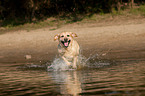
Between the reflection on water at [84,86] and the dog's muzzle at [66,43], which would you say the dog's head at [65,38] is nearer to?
the dog's muzzle at [66,43]

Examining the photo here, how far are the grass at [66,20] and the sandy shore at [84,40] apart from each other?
3.60 feet

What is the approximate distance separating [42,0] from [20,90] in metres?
16.0

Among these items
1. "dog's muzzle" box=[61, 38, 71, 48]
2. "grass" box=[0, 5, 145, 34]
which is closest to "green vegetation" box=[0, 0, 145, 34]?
"grass" box=[0, 5, 145, 34]

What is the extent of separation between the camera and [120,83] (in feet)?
16.7

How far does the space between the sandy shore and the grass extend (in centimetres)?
110

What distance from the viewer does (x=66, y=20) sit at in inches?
747

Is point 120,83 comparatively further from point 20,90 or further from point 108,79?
point 20,90

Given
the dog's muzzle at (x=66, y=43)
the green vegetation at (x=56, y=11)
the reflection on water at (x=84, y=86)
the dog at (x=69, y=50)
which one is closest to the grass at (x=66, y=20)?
the green vegetation at (x=56, y=11)

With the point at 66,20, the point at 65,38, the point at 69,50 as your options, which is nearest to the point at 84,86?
the point at 65,38

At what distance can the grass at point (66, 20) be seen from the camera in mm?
17797

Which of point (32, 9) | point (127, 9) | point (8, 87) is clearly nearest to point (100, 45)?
point (127, 9)

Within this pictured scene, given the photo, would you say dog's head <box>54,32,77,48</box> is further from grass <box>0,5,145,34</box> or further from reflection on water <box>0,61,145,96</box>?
grass <box>0,5,145,34</box>

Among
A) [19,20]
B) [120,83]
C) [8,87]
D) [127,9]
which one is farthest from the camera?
[19,20]

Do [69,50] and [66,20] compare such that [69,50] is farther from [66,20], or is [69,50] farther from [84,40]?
[66,20]
